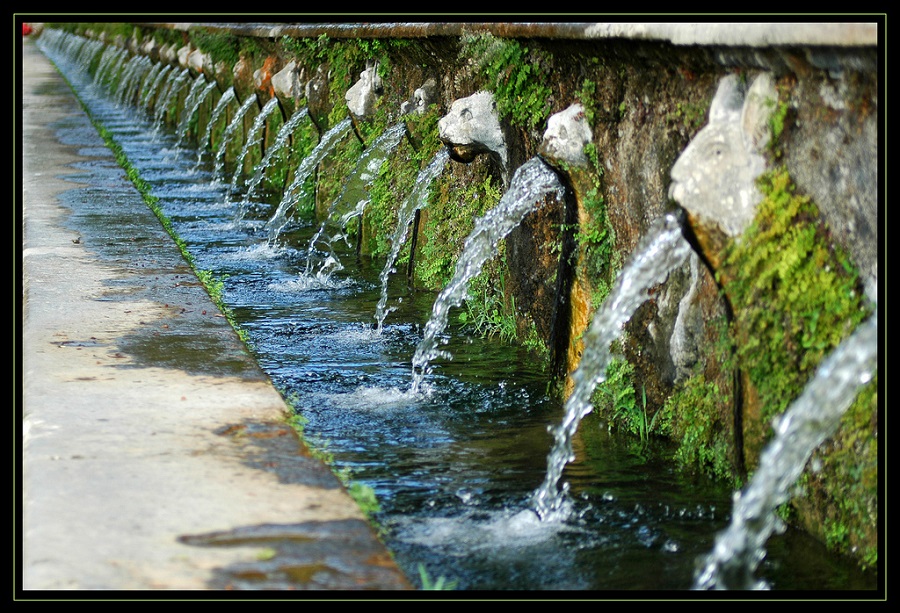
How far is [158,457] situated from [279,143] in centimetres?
633

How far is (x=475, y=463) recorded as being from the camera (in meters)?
4.05

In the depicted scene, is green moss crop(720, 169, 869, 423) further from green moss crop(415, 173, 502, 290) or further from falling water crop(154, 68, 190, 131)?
falling water crop(154, 68, 190, 131)

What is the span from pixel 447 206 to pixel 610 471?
268cm

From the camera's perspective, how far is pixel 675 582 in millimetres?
3213

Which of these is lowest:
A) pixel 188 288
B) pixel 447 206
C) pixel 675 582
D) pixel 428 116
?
pixel 675 582

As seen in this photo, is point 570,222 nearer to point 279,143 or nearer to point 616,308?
point 616,308

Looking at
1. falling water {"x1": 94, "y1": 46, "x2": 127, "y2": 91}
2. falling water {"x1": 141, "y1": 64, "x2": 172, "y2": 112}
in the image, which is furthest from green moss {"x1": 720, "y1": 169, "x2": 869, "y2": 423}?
falling water {"x1": 94, "y1": 46, "x2": 127, "y2": 91}

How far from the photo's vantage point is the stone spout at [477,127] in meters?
5.43

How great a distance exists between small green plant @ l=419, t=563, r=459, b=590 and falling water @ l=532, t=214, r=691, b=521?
55 cm

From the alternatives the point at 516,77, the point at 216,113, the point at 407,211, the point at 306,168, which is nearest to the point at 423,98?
the point at 407,211

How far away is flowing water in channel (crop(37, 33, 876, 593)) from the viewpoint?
10.8ft

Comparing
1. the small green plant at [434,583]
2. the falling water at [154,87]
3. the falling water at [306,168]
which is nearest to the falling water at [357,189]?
the falling water at [306,168]
